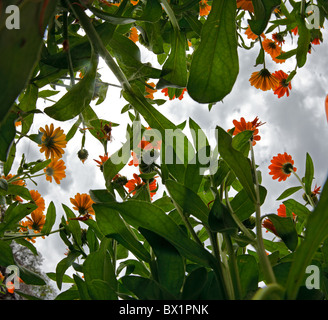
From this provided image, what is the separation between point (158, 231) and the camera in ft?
0.94

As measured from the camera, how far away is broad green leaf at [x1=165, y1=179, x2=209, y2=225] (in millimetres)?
316

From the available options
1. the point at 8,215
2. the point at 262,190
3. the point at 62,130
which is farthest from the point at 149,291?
the point at 62,130

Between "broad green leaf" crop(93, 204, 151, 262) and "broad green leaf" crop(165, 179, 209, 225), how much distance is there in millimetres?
61

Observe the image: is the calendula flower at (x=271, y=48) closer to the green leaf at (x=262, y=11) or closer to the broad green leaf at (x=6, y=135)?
the green leaf at (x=262, y=11)

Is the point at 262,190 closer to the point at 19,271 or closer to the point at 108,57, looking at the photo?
the point at 108,57

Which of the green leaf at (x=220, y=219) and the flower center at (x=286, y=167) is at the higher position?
the flower center at (x=286, y=167)

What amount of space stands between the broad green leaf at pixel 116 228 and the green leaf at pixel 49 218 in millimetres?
406

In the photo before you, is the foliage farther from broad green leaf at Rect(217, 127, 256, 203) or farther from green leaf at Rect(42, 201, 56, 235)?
green leaf at Rect(42, 201, 56, 235)

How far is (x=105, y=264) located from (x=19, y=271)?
0.98 feet

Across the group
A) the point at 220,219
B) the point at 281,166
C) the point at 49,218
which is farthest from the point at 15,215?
the point at 281,166

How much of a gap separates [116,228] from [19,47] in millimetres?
220

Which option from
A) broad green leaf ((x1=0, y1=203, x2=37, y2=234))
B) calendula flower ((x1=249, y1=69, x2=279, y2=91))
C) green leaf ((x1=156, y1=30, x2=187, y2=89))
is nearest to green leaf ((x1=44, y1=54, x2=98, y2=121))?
green leaf ((x1=156, y1=30, x2=187, y2=89))

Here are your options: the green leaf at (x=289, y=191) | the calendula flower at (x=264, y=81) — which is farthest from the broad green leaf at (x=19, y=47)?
the calendula flower at (x=264, y=81)

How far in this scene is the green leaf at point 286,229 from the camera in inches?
12.9
